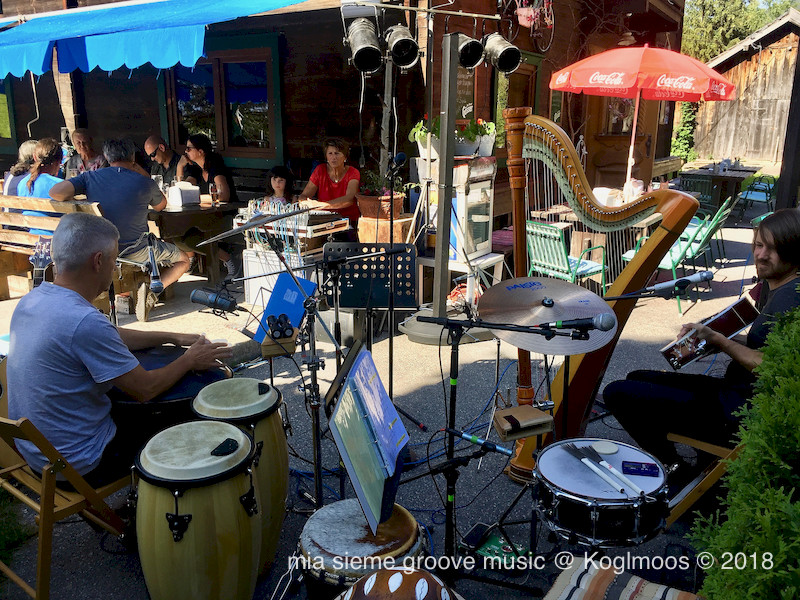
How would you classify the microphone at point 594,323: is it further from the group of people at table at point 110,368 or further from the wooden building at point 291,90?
the wooden building at point 291,90

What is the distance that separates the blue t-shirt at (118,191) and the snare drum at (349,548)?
4489 millimetres

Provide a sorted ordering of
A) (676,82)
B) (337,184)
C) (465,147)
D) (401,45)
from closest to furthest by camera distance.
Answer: (401,45) < (465,147) < (337,184) < (676,82)

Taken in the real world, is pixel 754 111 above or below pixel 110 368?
above

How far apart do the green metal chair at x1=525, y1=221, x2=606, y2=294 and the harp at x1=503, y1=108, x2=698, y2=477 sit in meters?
2.90

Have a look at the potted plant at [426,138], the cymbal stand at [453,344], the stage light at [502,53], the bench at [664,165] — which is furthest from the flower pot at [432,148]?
the bench at [664,165]

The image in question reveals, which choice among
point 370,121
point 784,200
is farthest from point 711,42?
point 370,121

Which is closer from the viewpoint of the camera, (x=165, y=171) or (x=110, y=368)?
(x=110, y=368)

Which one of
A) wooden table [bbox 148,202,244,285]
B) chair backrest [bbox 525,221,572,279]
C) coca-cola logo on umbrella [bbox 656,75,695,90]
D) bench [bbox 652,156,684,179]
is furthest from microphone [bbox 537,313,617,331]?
bench [bbox 652,156,684,179]

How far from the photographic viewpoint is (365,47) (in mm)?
4180

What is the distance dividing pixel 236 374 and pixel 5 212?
10.6 feet

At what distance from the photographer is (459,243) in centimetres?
603

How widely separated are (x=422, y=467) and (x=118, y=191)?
155 inches

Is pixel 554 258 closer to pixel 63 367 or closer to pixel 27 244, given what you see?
pixel 63 367

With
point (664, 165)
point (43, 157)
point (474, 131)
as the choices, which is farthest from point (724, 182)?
point (43, 157)
